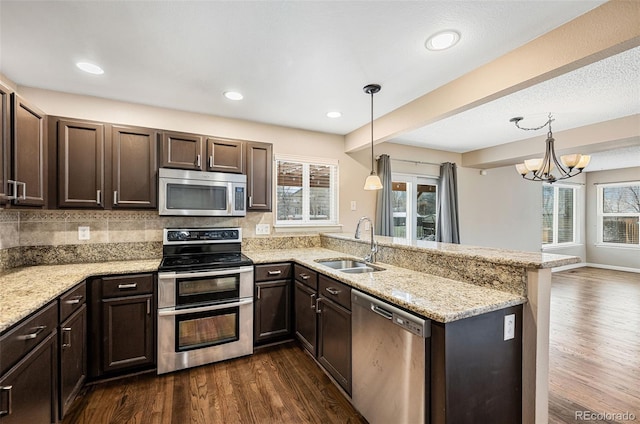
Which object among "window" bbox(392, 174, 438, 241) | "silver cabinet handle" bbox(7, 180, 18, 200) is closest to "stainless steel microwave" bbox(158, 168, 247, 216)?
"silver cabinet handle" bbox(7, 180, 18, 200)

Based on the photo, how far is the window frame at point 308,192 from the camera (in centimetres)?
357

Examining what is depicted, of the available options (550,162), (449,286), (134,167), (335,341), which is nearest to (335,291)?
(335,341)

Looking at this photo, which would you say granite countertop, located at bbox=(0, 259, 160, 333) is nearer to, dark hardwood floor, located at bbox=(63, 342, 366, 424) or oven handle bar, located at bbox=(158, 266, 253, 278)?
oven handle bar, located at bbox=(158, 266, 253, 278)

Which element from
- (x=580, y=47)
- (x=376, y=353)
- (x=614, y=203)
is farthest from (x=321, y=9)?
(x=614, y=203)

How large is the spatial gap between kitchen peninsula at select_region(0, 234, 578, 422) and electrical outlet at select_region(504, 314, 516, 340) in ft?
0.19

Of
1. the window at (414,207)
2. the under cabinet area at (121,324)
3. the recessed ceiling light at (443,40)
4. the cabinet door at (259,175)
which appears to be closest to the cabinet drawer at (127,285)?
the under cabinet area at (121,324)

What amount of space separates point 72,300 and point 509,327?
269 centimetres

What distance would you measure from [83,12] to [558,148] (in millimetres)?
5057

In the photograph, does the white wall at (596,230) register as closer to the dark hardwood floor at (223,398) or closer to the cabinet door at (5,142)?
the dark hardwood floor at (223,398)

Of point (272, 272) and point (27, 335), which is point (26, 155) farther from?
point (272, 272)

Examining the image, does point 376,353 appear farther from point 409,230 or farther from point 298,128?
point 409,230

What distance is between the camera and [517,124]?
3.54m

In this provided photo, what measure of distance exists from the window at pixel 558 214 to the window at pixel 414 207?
3.70 meters

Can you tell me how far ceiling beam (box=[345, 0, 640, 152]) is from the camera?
1.47 m
